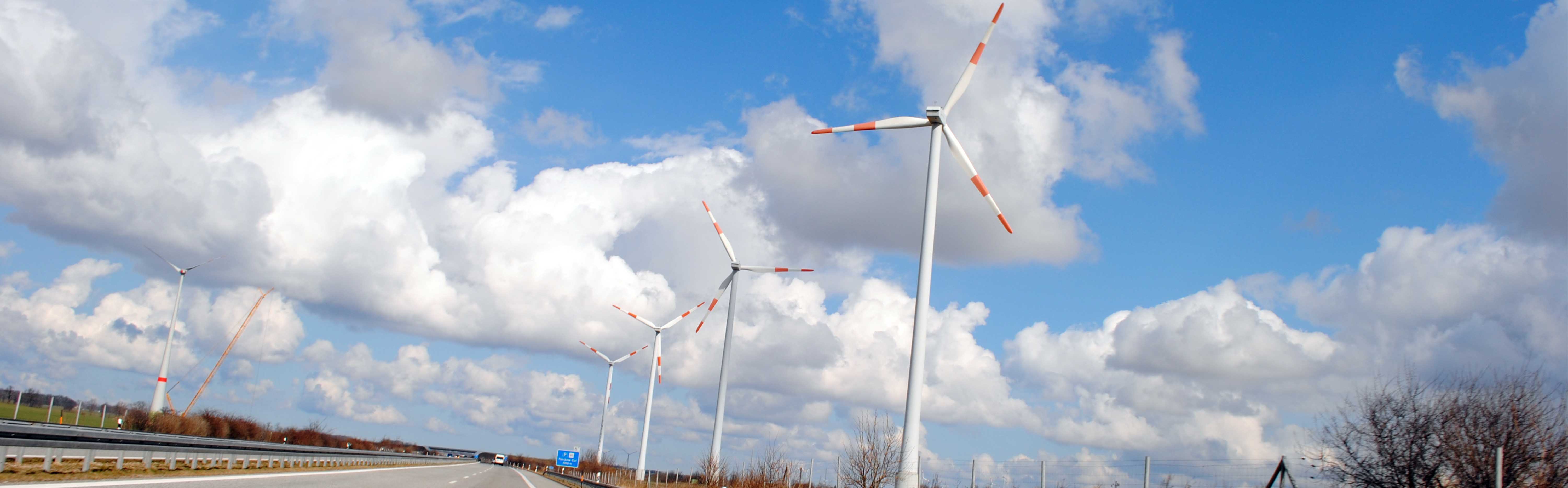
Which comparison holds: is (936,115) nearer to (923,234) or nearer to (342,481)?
(923,234)

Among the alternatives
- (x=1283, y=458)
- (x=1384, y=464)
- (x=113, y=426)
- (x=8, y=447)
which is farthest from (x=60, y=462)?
(x=113, y=426)

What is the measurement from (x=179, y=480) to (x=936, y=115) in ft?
111

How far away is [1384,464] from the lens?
140ft

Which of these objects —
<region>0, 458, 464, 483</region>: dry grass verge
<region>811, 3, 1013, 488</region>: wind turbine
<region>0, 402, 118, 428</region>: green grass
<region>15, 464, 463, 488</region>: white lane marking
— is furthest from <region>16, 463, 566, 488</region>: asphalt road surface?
<region>0, 402, 118, 428</region>: green grass

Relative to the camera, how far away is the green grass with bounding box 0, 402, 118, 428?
124312 mm

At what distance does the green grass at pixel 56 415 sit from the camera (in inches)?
4894

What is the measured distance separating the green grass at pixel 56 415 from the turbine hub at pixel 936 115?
10287cm

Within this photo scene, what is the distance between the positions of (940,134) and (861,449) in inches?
590

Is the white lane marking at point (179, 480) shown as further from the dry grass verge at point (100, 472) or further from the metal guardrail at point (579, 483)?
the metal guardrail at point (579, 483)

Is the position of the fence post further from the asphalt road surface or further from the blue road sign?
the blue road sign

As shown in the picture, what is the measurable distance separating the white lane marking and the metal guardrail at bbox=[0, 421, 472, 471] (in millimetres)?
2685

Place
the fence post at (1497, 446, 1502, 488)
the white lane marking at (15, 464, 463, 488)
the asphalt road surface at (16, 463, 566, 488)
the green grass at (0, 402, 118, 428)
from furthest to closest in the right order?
1. the green grass at (0, 402, 118, 428)
2. the asphalt road surface at (16, 463, 566, 488)
3. the white lane marking at (15, 464, 463, 488)
4. the fence post at (1497, 446, 1502, 488)

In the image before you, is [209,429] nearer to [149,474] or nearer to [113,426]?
[113,426]

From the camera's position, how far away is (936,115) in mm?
46281
